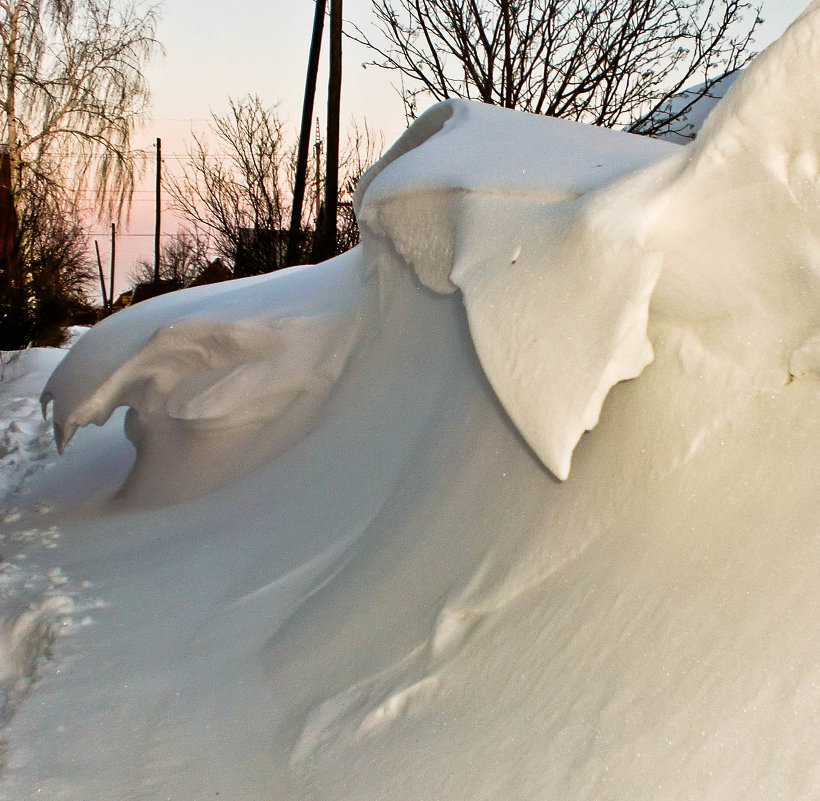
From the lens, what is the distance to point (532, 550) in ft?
6.04

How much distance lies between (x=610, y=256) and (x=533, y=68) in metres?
7.59

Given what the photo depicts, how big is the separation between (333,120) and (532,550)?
8569 mm

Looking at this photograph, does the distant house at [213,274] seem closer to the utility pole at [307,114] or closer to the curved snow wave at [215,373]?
the utility pole at [307,114]

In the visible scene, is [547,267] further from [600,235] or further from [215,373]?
[215,373]

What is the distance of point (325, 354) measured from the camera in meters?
3.52

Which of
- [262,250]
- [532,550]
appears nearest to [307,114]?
[262,250]

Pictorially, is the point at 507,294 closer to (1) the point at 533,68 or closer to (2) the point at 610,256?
(2) the point at 610,256

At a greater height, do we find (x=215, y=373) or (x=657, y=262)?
(x=657, y=262)

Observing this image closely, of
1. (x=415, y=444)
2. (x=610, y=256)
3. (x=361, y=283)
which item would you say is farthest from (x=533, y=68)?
(x=610, y=256)

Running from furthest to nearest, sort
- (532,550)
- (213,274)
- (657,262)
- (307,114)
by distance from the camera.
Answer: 1. (213,274)
2. (307,114)
3. (532,550)
4. (657,262)

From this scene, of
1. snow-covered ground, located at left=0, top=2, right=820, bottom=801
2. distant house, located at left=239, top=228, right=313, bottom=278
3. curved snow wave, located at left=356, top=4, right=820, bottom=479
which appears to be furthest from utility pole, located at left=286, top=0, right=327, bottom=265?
curved snow wave, located at left=356, top=4, right=820, bottom=479

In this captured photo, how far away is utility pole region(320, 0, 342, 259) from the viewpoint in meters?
9.66

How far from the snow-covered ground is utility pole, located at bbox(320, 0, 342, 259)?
22.8 feet

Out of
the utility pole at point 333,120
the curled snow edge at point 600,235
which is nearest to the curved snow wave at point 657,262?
the curled snow edge at point 600,235
